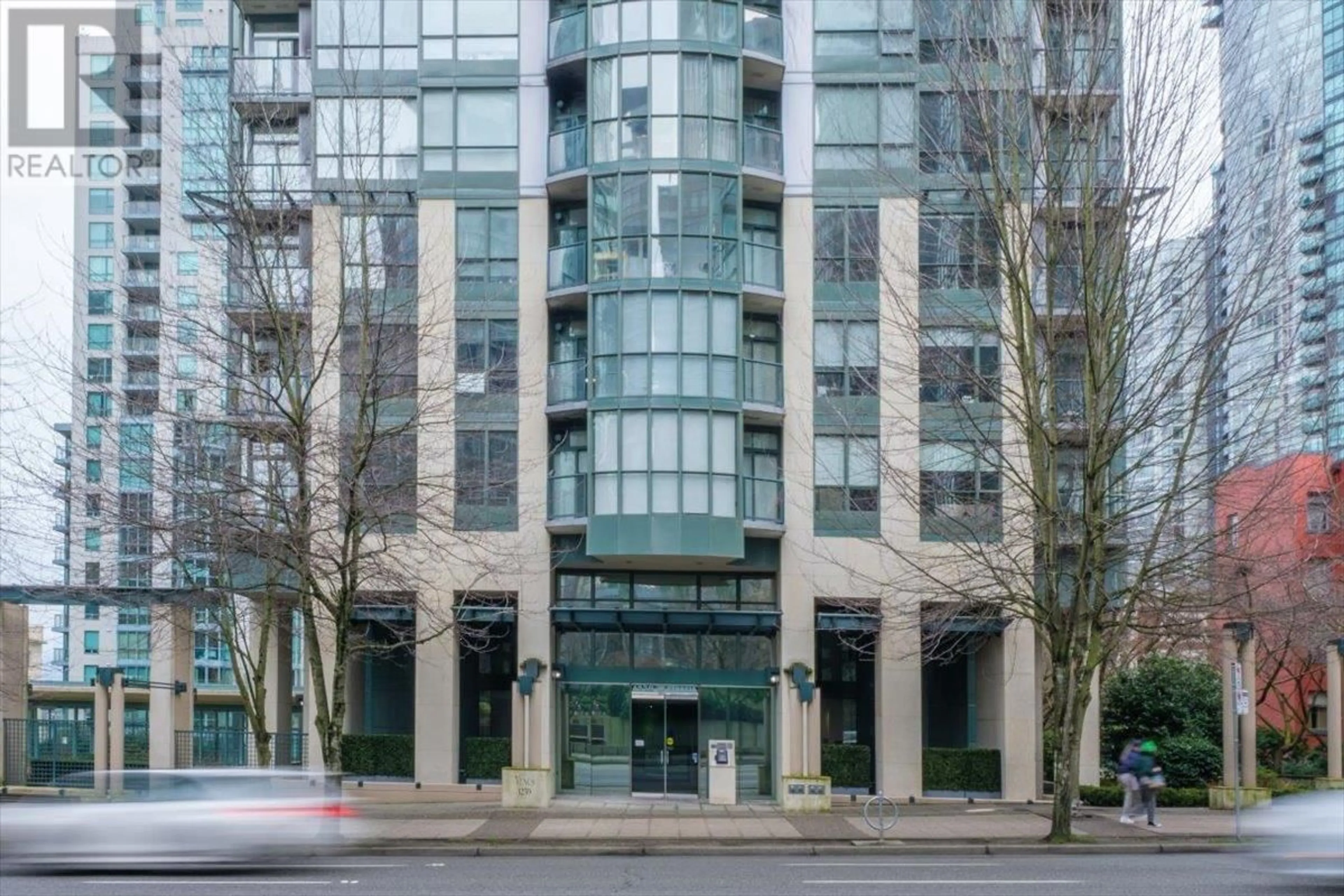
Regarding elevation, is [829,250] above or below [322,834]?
above

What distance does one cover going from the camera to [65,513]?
26734 millimetres

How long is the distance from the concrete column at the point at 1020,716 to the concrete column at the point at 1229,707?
4.14 meters

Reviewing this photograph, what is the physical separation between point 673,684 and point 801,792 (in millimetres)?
4674

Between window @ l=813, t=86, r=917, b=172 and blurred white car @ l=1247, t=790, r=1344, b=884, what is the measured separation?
69.5 ft

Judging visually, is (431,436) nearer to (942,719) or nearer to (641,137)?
(641,137)

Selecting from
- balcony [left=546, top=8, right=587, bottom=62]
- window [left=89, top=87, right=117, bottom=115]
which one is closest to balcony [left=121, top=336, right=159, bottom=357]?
balcony [left=546, top=8, right=587, bottom=62]

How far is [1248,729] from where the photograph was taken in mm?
28969

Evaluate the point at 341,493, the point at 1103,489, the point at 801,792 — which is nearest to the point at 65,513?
the point at 341,493

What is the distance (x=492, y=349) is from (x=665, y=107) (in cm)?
637

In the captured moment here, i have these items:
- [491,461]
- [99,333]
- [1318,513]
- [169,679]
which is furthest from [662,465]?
[99,333]

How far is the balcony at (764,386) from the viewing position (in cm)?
3322

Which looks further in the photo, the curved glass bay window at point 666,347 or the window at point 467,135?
the window at point 467,135

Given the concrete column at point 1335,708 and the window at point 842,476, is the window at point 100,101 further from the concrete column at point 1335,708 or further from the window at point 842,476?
the concrete column at point 1335,708

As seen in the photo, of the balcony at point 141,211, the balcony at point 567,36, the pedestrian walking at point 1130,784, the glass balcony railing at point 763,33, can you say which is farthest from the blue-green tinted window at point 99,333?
the pedestrian walking at point 1130,784
